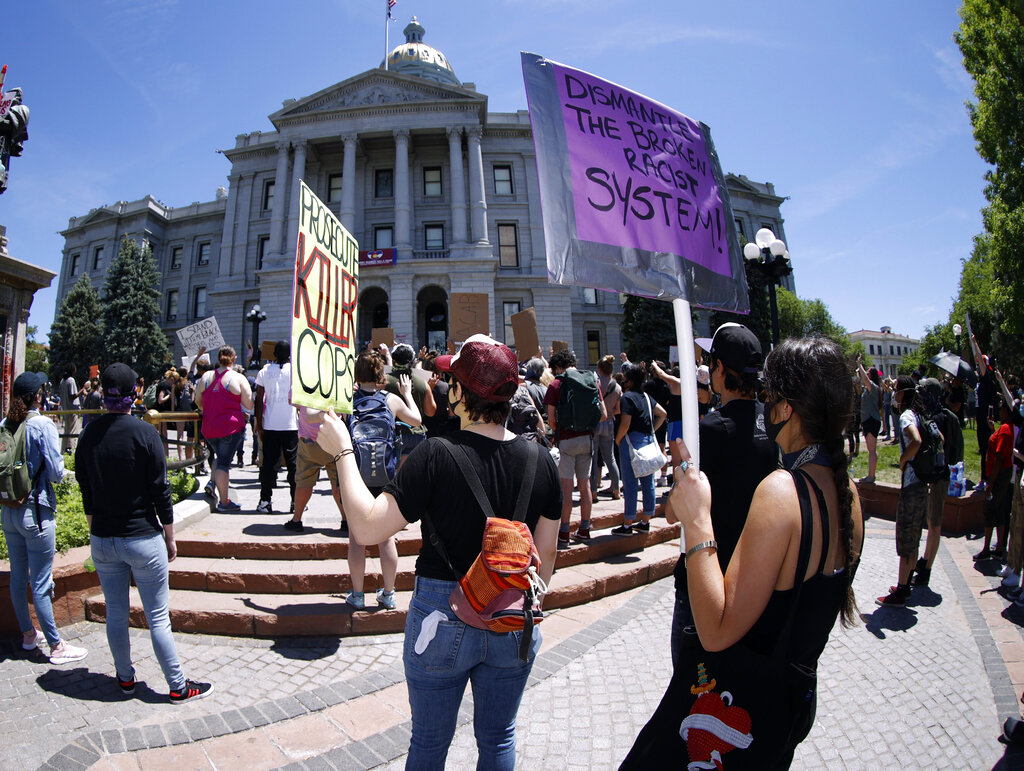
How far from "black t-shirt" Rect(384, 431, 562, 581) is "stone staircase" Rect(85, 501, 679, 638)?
2950 mm

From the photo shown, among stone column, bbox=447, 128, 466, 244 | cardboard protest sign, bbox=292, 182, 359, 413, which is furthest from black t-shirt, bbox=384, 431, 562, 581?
stone column, bbox=447, 128, 466, 244

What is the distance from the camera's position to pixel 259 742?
3.16 meters

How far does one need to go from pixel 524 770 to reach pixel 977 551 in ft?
23.7

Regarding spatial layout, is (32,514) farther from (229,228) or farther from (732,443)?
(229,228)

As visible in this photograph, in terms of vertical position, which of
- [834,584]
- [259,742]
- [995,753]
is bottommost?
[995,753]

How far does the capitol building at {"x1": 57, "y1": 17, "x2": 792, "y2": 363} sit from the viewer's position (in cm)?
3412

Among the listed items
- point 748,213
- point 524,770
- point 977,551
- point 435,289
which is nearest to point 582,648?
point 524,770

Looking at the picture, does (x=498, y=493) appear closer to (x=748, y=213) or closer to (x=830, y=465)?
(x=830, y=465)

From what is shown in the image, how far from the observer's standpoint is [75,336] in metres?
38.7

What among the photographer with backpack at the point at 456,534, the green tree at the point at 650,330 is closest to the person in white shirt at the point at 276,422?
the photographer with backpack at the point at 456,534

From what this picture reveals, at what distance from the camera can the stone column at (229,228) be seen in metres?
39.0

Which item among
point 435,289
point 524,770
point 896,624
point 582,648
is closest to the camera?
point 524,770

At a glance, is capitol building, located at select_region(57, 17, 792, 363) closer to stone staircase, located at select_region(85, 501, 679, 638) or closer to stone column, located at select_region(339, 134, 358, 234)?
stone column, located at select_region(339, 134, 358, 234)

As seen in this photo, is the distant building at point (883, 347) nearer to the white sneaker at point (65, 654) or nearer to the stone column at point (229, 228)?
the stone column at point (229, 228)
